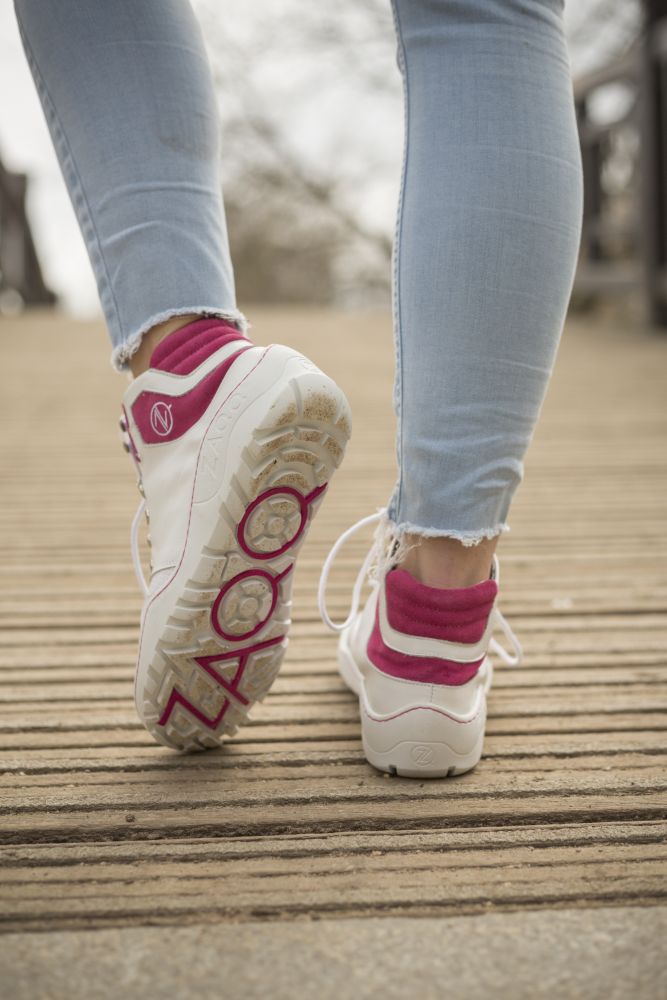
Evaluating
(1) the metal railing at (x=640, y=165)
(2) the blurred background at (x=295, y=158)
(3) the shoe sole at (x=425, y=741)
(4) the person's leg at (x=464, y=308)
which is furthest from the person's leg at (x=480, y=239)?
(2) the blurred background at (x=295, y=158)

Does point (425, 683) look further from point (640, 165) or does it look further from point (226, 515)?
point (640, 165)

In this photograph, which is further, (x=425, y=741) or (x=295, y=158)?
(x=295, y=158)

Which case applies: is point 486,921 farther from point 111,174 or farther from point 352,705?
point 111,174

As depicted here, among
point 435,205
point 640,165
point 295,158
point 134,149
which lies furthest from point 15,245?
point 435,205

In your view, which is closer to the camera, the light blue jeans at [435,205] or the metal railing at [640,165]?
the light blue jeans at [435,205]

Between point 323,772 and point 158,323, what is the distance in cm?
31

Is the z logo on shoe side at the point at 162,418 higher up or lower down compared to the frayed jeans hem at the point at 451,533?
higher up

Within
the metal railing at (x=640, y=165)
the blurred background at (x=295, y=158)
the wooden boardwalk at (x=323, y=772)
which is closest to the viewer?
the wooden boardwalk at (x=323, y=772)

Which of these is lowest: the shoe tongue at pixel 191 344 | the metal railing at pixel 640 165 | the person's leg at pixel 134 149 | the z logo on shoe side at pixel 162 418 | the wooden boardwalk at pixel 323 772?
the metal railing at pixel 640 165

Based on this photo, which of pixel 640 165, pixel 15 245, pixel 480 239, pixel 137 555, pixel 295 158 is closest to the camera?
pixel 480 239

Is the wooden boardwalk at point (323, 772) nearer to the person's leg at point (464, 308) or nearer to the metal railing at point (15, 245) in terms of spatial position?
the person's leg at point (464, 308)

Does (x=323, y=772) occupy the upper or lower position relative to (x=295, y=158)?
upper

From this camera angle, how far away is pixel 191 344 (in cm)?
72

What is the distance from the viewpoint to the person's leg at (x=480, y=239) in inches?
26.1
